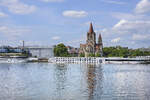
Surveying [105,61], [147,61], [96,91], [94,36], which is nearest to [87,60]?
[105,61]

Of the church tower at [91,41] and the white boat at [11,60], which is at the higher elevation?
the church tower at [91,41]

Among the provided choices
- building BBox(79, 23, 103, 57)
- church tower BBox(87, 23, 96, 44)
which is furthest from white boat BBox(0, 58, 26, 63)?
church tower BBox(87, 23, 96, 44)

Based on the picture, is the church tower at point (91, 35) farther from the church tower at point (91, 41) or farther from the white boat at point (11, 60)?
the white boat at point (11, 60)

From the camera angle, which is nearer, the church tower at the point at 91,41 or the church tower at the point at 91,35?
the church tower at the point at 91,35

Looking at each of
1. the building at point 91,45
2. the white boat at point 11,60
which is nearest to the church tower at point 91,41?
the building at point 91,45

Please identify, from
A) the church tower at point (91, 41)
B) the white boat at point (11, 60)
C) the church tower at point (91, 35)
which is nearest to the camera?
the white boat at point (11, 60)

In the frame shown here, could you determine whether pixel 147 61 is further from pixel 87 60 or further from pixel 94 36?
pixel 94 36

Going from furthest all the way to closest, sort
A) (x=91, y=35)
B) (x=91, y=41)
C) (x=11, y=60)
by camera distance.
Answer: (x=91, y=41) → (x=91, y=35) → (x=11, y=60)

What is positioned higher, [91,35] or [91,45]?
[91,35]

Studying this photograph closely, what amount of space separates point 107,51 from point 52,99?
16769 cm

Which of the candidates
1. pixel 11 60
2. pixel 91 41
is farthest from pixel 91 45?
pixel 11 60

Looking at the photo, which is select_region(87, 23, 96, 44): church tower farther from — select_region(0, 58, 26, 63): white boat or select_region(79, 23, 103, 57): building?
select_region(0, 58, 26, 63): white boat

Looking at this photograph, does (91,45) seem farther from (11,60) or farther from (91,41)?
(11,60)

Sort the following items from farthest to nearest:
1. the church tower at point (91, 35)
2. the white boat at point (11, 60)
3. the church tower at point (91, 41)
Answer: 1. the church tower at point (91, 41)
2. the church tower at point (91, 35)
3. the white boat at point (11, 60)
